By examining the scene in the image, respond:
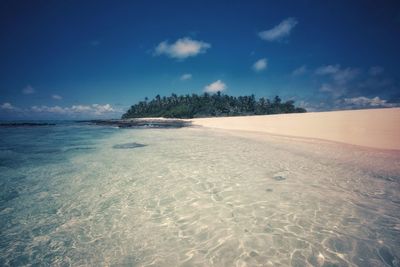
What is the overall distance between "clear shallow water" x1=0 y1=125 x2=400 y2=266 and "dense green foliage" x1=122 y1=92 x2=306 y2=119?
8855 centimetres

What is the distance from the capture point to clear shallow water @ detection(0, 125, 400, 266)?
3953 mm

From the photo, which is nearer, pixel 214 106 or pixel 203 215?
pixel 203 215

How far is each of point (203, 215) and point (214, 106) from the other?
98.4 m

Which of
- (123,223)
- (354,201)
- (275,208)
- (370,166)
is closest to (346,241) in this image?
(275,208)

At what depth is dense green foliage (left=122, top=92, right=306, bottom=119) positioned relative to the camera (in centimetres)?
9988

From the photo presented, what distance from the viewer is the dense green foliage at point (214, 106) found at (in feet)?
328

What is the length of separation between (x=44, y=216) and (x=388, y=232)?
7.96m

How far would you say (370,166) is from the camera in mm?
9398

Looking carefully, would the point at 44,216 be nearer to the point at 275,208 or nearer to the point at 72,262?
the point at 72,262

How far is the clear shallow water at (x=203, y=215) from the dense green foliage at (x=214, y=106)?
8855cm

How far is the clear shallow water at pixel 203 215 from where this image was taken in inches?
156

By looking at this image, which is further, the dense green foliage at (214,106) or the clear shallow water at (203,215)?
the dense green foliage at (214,106)

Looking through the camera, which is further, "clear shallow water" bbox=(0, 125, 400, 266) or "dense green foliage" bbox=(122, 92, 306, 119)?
"dense green foliage" bbox=(122, 92, 306, 119)

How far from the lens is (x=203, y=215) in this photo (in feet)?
17.9
